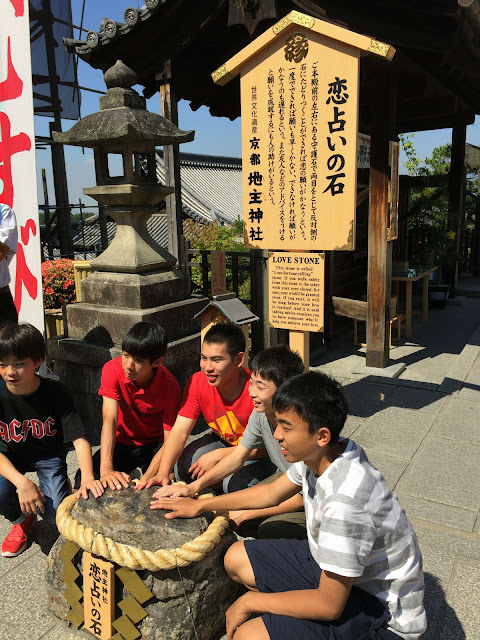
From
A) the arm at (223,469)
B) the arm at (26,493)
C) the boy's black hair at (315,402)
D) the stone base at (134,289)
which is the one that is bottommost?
the arm at (26,493)

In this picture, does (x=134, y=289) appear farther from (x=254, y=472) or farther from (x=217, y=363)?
(x=254, y=472)

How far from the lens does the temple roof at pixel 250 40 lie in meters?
4.54

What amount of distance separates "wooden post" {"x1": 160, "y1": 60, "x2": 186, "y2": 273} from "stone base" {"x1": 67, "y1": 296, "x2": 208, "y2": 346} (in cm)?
183

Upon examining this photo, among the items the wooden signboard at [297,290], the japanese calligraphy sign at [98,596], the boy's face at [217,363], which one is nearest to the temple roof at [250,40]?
the wooden signboard at [297,290]

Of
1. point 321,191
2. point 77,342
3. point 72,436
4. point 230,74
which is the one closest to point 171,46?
point 230,74

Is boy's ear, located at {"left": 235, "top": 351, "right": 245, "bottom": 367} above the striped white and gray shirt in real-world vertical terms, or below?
above

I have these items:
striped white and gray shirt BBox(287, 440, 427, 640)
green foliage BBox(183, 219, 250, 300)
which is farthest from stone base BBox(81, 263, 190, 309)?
green foliage BBox(183, 219, 250, 300)

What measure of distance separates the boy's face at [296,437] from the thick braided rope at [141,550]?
2.08ft

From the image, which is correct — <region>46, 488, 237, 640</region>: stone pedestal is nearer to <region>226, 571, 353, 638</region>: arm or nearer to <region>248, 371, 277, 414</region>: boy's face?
<region>226, 571, 353, 638</region>: arm

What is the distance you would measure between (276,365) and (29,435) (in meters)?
1.53

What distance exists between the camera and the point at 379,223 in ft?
19.2

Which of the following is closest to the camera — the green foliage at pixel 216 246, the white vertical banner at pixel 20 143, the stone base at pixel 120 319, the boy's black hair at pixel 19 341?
the boy's black hair at pixel 19 341

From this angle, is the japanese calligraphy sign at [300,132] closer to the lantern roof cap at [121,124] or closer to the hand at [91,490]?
the lantern roof cap at [121,124]

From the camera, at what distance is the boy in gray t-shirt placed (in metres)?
2.55
